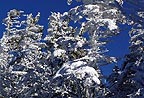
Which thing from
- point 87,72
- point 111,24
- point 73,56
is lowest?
point 87,72

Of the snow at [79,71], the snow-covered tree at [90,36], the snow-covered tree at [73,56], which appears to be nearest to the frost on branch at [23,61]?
the snow-covered tree at [73,56]

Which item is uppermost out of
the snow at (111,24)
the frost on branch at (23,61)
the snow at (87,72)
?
the frost on branch at (23,61)

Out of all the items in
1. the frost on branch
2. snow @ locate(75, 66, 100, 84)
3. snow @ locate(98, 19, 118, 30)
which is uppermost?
the frost on branch

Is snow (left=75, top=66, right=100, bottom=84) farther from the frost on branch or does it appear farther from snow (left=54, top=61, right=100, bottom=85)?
the frost on branch

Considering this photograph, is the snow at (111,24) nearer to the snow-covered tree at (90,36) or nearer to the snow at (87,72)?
the snow-covered tree at (90,36)

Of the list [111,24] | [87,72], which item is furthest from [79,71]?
[111,24]

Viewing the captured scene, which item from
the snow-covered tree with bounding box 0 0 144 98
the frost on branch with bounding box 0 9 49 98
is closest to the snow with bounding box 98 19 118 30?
the snow-covered tree with bounding box 0 0 144 98

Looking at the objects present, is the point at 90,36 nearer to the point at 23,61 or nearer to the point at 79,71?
the point at 79,71

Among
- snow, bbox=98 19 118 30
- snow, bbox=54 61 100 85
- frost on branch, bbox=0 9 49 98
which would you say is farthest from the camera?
frost on branch, bbox=0 9 49 98

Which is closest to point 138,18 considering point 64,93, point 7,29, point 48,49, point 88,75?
point 88,75

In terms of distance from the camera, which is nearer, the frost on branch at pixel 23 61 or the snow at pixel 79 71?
the snow at pixel 79 71

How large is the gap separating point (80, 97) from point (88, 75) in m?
5.98

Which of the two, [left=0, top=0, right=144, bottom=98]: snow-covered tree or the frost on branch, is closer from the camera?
[left=0, top=0, right=144, bottom=98]: snow-covered tree

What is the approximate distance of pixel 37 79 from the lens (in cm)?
2048
